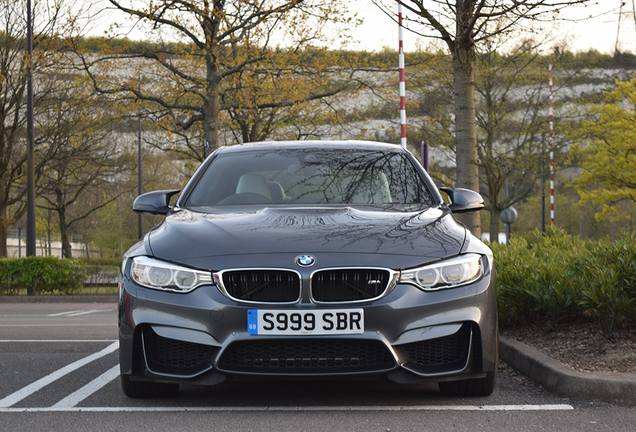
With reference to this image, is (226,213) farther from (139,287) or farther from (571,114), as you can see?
(571,114)

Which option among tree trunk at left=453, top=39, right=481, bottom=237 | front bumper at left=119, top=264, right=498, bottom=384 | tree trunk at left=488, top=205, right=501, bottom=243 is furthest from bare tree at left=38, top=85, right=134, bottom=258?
front bumper at left=119, top=264, right=498, bottom=384

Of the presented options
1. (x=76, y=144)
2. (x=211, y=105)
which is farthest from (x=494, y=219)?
(x=211, y=105)

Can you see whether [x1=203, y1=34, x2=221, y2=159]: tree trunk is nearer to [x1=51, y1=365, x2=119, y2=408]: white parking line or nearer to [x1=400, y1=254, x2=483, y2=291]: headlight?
[x1=51, y1=365, x2=119, y2=408]: white parking line

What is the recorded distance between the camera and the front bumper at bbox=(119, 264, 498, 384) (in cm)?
A: 363

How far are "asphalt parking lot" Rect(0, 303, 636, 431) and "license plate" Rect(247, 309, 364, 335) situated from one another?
44 centimetres

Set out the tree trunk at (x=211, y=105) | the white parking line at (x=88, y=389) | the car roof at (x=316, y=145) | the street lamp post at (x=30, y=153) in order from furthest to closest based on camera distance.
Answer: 1. the street lamp post at (x=30, y=153)
2. the tree trunk at (x=211, y=105)
3. the car roof at (x=316, y=145)
4. the white parking line at (x=88, y=389)

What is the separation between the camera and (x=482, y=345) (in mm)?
3826

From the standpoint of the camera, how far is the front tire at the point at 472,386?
4.06 meters

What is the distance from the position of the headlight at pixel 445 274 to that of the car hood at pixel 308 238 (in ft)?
0.15

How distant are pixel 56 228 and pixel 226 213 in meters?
57.5

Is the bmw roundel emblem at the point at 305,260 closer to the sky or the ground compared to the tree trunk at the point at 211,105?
closer to the ground

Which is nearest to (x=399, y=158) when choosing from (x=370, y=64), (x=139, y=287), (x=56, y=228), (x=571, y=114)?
(x=139, y=287)

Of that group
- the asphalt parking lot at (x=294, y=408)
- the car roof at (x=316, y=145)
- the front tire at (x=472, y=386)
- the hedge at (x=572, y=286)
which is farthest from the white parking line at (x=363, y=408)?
the car roof at (x=316, y=145)

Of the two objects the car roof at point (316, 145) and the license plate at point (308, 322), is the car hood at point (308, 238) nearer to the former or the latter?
the license plate at point (308, 322)
